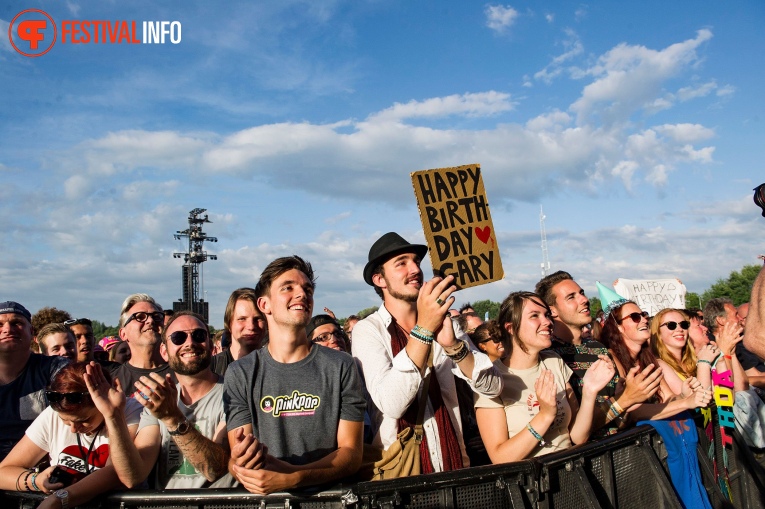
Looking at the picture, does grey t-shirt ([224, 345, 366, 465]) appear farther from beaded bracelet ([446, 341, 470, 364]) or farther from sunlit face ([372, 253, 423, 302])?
sunlit face ([372, 253, 423, 302])

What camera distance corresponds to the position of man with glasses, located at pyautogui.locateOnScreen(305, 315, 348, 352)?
518 centimetres

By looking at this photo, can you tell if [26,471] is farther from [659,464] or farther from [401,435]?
[659,464]

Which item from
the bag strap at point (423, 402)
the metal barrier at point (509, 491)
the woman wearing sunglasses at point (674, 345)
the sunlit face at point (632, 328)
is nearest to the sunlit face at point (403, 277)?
the bag strap at point (423, 402)

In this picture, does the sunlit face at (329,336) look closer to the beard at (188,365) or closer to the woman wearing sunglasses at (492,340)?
the woman wearing sunglasses at (492,340)

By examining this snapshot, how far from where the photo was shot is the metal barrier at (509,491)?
2.66 m

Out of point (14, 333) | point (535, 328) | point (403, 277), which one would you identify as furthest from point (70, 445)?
point (535, 328)

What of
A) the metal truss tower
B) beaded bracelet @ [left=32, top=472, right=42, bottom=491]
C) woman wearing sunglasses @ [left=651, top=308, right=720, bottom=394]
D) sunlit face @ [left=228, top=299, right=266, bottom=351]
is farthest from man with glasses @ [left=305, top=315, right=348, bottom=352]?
the metal truss tower

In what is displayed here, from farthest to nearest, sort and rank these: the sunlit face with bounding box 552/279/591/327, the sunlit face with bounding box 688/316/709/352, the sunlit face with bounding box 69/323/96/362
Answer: the sunlit face with bounding box 69/323/96/362 < the sunlit face with bounding box 688/316/709/352 < the sunlit face with bounding box 552/279/591/327

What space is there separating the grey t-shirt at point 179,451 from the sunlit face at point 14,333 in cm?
180

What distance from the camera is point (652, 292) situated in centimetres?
1200

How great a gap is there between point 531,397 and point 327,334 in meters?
2.06

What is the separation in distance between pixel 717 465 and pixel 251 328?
4.03 metres

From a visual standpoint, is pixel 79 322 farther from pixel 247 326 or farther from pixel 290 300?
pixel 290 300

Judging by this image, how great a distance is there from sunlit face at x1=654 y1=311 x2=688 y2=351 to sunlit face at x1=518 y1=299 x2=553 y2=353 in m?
2.25
